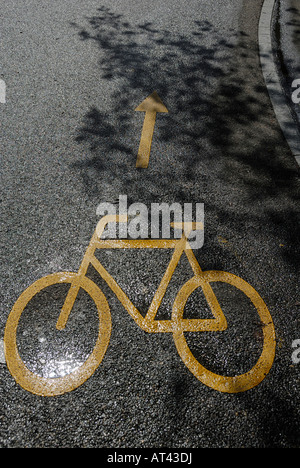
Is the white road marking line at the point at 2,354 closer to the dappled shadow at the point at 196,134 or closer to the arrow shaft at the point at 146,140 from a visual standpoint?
the dappled shadow at the point at 196,134

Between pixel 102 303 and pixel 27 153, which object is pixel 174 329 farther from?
pixel 27 153

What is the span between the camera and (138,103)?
16.8 ft

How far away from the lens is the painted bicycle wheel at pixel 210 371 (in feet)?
8.71

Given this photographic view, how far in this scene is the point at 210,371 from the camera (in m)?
2.70

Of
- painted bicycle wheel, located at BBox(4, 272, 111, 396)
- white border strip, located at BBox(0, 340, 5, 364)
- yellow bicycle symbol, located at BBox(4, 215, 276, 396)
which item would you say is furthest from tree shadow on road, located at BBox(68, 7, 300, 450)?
white border strip, located at BBox(0, 340, 5, 364)

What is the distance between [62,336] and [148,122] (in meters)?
Answer: 3.13

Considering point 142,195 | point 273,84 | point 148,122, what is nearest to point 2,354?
point 142,195

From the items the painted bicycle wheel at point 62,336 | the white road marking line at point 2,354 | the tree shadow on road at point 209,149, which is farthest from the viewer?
the tree shadow on road at point 209,149

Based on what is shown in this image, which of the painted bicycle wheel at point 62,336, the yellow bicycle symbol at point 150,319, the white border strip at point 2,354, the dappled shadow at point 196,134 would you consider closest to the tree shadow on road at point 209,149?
the dappled shadow at point 196,134

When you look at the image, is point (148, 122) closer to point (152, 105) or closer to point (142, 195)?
point (152, 105)

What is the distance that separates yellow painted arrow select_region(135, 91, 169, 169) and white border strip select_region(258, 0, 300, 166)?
163 cm

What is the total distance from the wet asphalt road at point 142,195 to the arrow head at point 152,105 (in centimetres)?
9

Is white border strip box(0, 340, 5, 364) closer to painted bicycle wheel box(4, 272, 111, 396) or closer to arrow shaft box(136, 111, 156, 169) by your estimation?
painted bicycle wheel box(4, 272, 111, 396)

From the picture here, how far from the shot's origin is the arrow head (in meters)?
5.01
